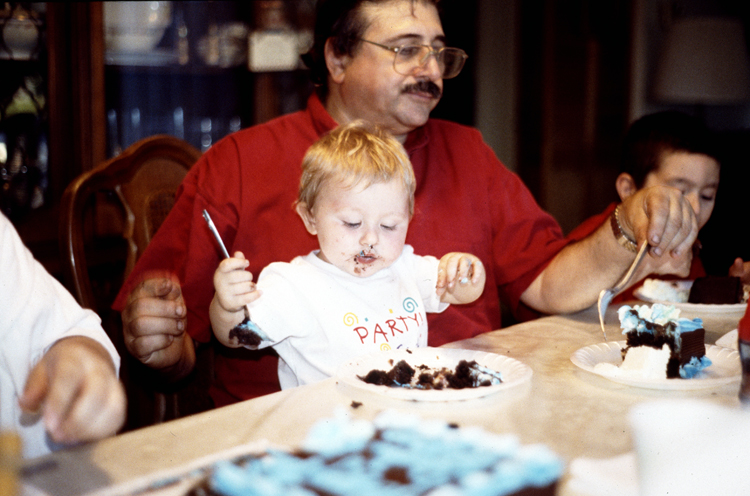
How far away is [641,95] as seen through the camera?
4.56 meters

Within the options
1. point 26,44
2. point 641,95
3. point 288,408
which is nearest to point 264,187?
point 288,408

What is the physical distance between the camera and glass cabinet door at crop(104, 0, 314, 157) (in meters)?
2.56

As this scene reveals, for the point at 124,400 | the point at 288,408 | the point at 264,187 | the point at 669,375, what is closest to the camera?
the point at 124,400

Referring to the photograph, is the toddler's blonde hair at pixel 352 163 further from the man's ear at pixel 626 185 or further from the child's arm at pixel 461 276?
the man's ear at pixel 626 185

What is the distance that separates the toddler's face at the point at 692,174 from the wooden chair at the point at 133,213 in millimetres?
1412

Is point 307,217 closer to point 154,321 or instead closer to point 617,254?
point 154,321

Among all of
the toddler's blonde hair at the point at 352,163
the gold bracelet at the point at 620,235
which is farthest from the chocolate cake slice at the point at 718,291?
the toddler's blonde hair at the point at 352,163

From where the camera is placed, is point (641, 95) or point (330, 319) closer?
point (330, 319)

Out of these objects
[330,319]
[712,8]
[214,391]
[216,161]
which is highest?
[712,8]

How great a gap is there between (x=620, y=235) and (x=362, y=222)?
542mm

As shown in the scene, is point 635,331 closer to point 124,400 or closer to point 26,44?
point 124,400

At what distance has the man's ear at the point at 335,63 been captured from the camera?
172 cm

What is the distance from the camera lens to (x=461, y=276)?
1.31 meters

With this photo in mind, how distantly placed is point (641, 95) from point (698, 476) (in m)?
4.48
